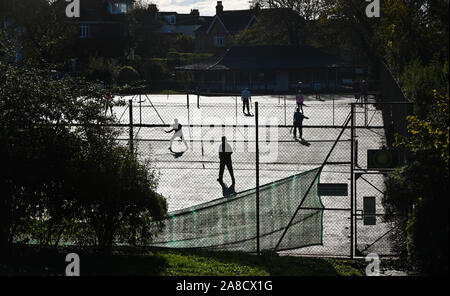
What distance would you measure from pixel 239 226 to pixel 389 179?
2.96 meters

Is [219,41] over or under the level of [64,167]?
over

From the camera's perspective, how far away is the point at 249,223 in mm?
11602

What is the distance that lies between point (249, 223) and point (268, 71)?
51377mm

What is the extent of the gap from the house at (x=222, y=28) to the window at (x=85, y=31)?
21.0 metres

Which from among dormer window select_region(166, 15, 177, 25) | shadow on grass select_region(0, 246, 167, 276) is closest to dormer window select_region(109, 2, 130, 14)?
dormer window select_region(166, 15, 177, 25)

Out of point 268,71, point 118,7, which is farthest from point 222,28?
point 268,71

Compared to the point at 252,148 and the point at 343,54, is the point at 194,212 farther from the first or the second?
the point at 343,54

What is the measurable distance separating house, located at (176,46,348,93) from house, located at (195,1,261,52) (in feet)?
72.1

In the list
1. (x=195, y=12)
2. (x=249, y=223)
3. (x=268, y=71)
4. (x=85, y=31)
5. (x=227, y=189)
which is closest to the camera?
(x=249, y=223)

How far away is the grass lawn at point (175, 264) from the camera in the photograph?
9.41 meters

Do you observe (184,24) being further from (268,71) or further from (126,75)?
(126,75)

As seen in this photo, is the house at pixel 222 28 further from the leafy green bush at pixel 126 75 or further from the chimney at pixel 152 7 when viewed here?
the leafy green bush at pixel 126 75

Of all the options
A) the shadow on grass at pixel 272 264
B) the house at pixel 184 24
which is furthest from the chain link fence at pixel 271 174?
the house at pixel 184 24
